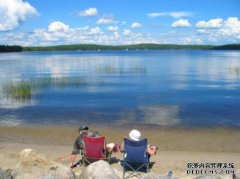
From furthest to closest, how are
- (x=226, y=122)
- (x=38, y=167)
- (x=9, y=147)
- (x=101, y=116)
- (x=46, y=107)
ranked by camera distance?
1. (x=46, y=107)
2. (x=101, y=116)
3. (x=226, y=122)
4. (x=9, y=147)
5. (x=38, y=167)

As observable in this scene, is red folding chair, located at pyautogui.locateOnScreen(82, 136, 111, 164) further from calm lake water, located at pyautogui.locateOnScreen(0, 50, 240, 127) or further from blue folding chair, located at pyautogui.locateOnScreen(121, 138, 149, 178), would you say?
calm lake water, located at pyautogui.locateOnScreen(0, 50, 240, 127)

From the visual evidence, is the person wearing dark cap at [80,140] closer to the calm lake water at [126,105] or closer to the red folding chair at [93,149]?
the red folding chair at [93,149]

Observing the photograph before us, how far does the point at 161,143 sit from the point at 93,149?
4437mm

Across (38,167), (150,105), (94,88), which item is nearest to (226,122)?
(150,105)

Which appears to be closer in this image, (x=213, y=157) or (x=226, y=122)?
(x=213, y=157)

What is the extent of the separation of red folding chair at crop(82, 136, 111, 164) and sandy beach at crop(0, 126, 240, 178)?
0.40m

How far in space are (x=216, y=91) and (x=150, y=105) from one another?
8.08 metres

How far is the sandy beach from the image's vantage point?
11047 millimetres

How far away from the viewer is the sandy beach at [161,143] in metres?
11.0

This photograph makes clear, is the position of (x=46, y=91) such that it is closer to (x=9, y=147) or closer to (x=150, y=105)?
(x=150, y=105)

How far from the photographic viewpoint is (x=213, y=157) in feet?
38.8

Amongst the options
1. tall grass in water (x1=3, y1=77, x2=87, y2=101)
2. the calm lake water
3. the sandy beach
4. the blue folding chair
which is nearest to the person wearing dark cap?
the sandy beach

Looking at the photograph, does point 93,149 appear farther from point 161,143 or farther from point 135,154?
point 161,143

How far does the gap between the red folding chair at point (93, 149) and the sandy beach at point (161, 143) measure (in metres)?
0.40
